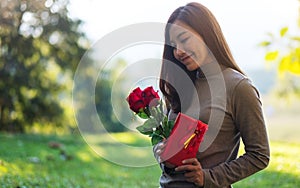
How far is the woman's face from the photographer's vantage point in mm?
1448

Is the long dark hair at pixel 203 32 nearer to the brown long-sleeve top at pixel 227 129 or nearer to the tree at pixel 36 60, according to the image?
the brown long-sleeve top at pixel 227 129

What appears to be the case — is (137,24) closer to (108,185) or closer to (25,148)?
(108,185)

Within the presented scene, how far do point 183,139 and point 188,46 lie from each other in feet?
0.80

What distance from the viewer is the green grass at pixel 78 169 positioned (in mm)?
3834

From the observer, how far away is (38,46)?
7762mm

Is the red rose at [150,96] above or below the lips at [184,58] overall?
below

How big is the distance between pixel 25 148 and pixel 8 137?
2.71ft

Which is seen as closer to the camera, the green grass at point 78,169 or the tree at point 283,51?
the tree at point 283,51

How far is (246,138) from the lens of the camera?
1.42m

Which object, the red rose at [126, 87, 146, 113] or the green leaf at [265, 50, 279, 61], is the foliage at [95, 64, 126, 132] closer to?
the red rose at [126, 87, 146, 113]

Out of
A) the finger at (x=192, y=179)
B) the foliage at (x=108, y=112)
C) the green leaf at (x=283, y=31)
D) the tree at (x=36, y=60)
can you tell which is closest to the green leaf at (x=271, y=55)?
the green leaf at (x=283, y=31)

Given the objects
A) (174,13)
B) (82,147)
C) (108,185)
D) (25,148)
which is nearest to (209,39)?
(174,13)

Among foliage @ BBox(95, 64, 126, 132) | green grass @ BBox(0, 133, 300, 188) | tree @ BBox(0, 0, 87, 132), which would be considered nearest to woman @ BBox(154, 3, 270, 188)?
foliage @ BBox(95, 64, 126, 132)

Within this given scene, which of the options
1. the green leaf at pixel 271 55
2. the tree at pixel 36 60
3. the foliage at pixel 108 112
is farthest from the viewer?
the tree at pixel 36 60
